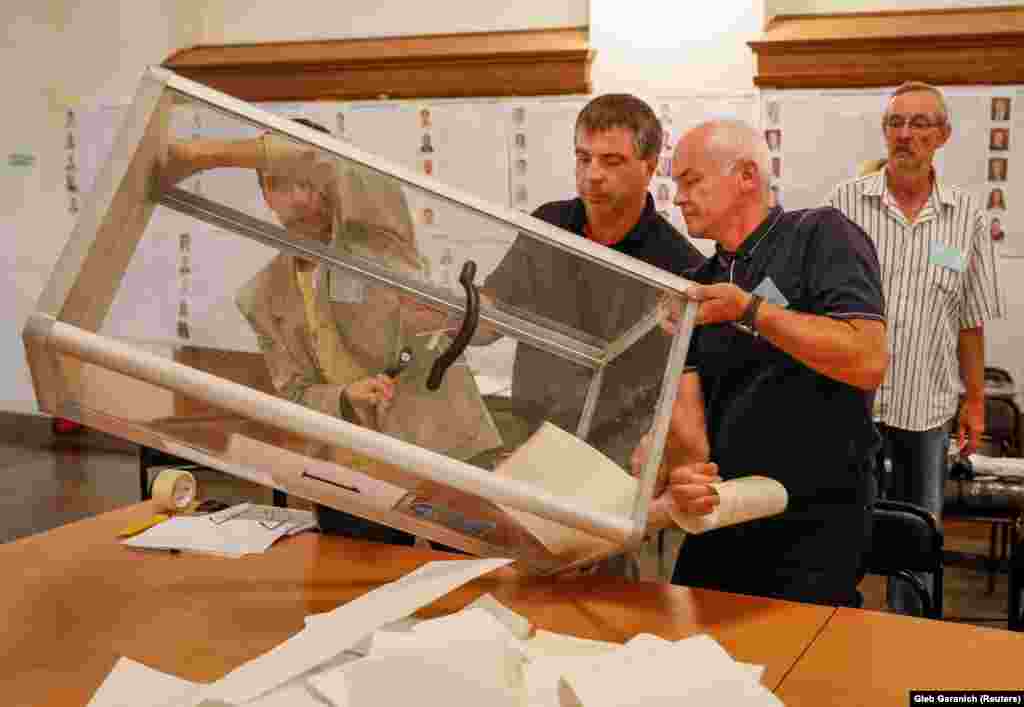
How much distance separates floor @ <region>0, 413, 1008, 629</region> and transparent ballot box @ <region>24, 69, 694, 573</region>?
872mm

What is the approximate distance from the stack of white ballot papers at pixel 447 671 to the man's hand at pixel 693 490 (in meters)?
0.22

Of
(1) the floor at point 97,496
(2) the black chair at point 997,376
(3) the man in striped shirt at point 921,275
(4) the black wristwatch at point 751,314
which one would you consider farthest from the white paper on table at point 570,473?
(2) the black chair at point 997,376

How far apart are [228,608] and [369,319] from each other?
21.9 inches

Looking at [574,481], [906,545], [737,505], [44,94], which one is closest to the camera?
[574,481]

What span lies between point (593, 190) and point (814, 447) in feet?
2.83

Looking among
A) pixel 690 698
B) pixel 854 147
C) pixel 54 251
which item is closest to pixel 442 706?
pixel 690 698

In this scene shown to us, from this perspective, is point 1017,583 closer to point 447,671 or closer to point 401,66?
point 447,671

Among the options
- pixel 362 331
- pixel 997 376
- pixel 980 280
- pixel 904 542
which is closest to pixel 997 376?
pixel 997 376

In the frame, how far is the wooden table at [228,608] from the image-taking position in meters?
1.59

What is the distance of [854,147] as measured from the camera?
16.4ft

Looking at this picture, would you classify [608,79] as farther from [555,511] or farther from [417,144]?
[555,511]

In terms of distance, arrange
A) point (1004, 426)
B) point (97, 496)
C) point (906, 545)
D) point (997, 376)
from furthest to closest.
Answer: point (97, 496)
point (997, 376)
point (1004, 426)
point (906, 545)

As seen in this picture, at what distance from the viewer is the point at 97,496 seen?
578 cm

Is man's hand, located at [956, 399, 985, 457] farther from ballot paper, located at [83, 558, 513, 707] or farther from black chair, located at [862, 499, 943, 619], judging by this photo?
ballot paper, located at [83, 558, 513, 707]
